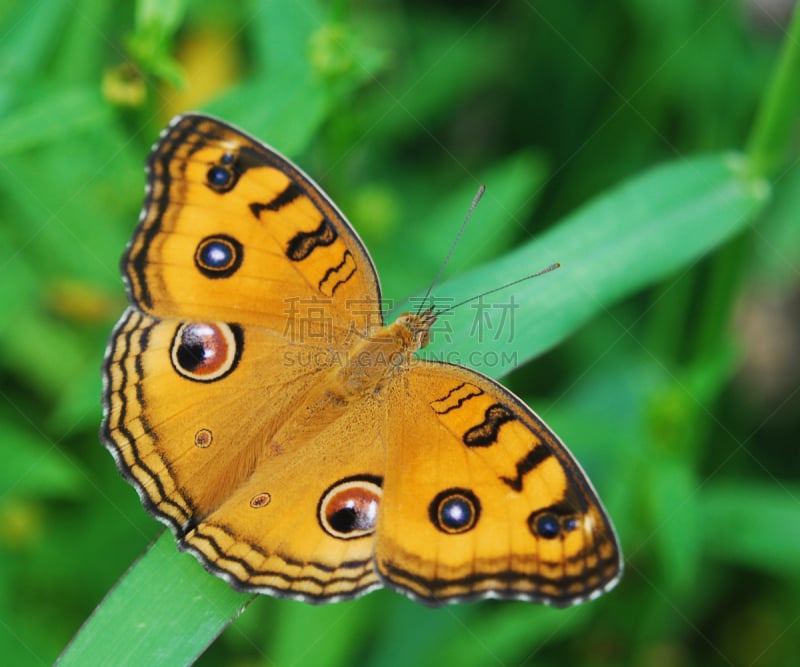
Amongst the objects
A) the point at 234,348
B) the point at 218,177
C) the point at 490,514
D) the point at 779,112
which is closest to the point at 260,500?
the point at 234,348

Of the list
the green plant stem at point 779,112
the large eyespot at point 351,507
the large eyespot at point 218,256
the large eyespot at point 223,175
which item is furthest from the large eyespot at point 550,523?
the green plant stem at point 779,112

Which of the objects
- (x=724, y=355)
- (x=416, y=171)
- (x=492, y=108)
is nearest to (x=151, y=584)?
(x=724, y=355)

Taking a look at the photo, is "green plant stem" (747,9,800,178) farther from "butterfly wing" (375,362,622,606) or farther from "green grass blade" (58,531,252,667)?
"green grass blade" (58,531,252,667)

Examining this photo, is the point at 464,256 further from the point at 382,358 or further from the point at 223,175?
the point at 223,175

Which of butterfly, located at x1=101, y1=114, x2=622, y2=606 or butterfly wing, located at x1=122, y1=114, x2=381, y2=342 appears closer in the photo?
butterfly, located at x1=101, y1=114, x2=622, y2=606

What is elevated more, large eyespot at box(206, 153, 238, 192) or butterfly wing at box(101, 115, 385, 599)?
large eyespot at box(206, 153, 238, 192)

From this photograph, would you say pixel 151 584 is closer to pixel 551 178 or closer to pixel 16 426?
pixel 16 426

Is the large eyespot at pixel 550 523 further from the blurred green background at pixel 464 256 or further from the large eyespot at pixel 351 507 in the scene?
the blurred green background at pixel 464 256

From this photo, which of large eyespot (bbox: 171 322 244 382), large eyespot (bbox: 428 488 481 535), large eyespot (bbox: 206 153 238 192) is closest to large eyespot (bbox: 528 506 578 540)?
large eyespot (bbox: 428 488 481 535)
